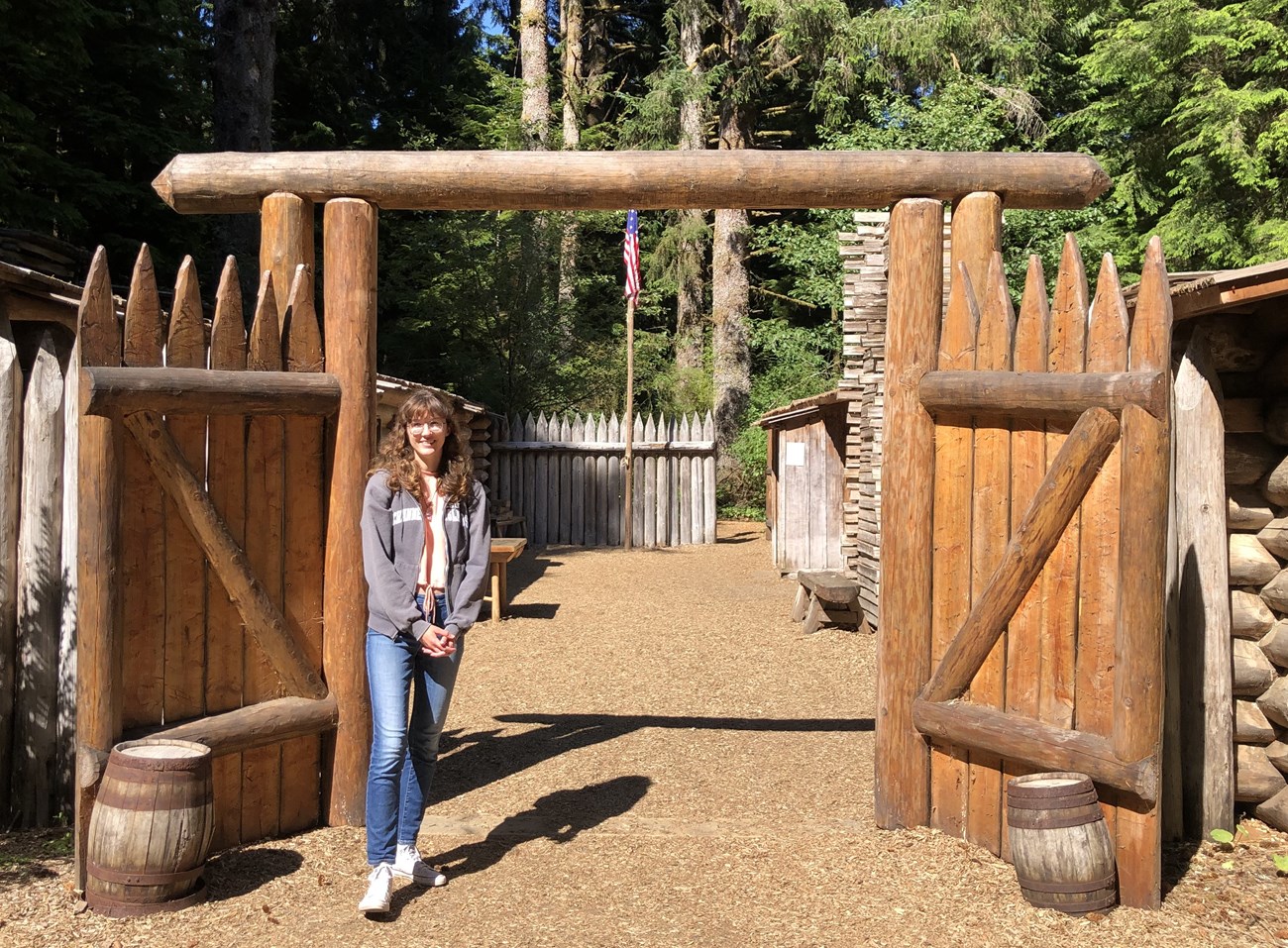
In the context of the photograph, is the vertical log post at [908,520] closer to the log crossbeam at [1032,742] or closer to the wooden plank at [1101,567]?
the log crossbeam at [1032,742]

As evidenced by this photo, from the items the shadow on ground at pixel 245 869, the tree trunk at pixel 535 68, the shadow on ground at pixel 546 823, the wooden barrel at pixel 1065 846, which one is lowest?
the shadow on ground at pixel 546 823

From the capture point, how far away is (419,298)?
22.0 meters

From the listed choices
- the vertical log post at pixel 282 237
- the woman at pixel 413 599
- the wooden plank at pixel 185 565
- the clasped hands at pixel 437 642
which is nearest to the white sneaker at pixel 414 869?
the woman at pixel 413 599

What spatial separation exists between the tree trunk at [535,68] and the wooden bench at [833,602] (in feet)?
52.4

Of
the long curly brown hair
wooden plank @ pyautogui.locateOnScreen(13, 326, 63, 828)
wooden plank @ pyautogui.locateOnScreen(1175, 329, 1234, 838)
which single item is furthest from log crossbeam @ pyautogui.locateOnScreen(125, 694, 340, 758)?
wooden plank @ pyautogui.locateOnScreen(1175, 329, 1234, 838)

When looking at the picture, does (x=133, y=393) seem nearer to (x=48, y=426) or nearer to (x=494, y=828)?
(x=48, y=426)

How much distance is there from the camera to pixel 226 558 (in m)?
4.90

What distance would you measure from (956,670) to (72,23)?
12.3 m

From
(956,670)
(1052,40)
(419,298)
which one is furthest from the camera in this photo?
(1052,40)

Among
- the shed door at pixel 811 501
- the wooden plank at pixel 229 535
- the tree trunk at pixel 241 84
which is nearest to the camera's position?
the wooden plank at pixel 229 535

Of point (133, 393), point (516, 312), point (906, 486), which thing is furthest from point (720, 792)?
point (516, 312)

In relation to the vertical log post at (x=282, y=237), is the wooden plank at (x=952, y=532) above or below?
below

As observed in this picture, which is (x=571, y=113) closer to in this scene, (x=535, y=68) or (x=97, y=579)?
(x=535, y=68)

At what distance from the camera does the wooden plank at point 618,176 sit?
545 centimetres
